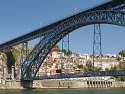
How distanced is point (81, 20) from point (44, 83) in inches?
1123

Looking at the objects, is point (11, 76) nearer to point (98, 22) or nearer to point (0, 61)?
point (0, 61)

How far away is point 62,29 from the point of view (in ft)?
227

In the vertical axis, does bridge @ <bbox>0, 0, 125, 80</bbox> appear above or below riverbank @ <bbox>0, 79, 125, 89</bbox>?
above

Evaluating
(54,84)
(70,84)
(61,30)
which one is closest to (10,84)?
(54,84)

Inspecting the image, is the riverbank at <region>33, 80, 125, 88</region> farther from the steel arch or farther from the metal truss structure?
the metal truss structure

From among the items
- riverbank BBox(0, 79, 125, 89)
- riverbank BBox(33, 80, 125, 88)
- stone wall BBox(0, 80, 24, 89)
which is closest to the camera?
stone wall BBox(0, 80, 24, 89)

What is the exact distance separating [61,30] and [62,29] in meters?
0.32

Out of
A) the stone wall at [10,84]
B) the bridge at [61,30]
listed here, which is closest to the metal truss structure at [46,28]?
the bridge at [61,30]

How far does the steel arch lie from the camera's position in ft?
178

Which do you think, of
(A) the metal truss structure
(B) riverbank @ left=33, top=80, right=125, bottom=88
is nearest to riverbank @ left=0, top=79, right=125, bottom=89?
(B) riverbank @ left=33, top=80, right=125, bottom=88

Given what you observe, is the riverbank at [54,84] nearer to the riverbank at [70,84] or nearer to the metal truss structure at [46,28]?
the riverbank at [70,84]

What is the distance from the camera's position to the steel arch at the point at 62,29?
54.3 m

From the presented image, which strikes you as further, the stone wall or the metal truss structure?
the stone wall

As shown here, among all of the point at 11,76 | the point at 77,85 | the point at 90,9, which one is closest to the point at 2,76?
the point at 11,76
